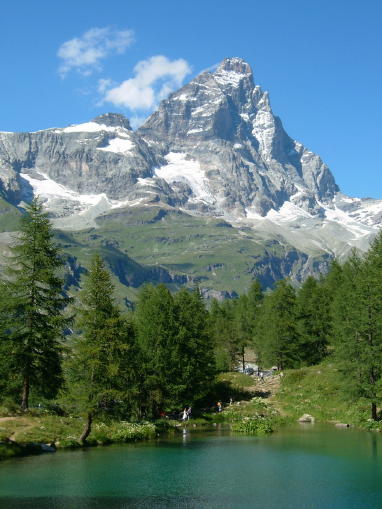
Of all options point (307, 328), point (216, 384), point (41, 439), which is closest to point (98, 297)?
point (41, 439)

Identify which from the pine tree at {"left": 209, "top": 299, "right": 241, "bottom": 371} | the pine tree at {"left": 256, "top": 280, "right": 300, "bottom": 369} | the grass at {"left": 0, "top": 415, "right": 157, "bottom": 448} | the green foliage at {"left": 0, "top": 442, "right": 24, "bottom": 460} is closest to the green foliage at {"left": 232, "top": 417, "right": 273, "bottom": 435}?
the grass at {"left": 0, "top": 415, "right": 157, "bottom": 448}

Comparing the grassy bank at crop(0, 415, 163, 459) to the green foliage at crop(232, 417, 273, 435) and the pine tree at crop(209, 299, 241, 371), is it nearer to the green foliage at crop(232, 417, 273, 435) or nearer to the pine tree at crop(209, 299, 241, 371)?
the green foliage at crop(232, 417, 273, 435)

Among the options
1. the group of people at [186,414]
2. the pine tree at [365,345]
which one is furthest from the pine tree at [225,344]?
the pine tree at [365,345]

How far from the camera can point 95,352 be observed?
47.6 metres

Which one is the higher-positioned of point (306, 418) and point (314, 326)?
point (314, 326)

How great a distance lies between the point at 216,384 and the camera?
88438mm

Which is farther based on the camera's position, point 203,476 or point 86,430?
point 86,430

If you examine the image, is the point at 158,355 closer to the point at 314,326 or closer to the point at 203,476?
the point at 203,476

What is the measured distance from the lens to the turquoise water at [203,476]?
3059 cm

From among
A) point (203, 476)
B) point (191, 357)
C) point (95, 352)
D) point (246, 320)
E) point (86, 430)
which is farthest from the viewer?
point (246, 320)

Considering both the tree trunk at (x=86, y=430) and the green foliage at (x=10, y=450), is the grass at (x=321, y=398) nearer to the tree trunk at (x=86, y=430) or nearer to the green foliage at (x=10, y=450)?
the tree trunk at (x=86, y=430)

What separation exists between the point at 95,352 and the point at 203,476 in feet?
49.3

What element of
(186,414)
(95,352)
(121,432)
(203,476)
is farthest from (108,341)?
(186,414)

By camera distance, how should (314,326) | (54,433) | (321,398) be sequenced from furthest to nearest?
(314,326) → (321,398) → (54,433)
